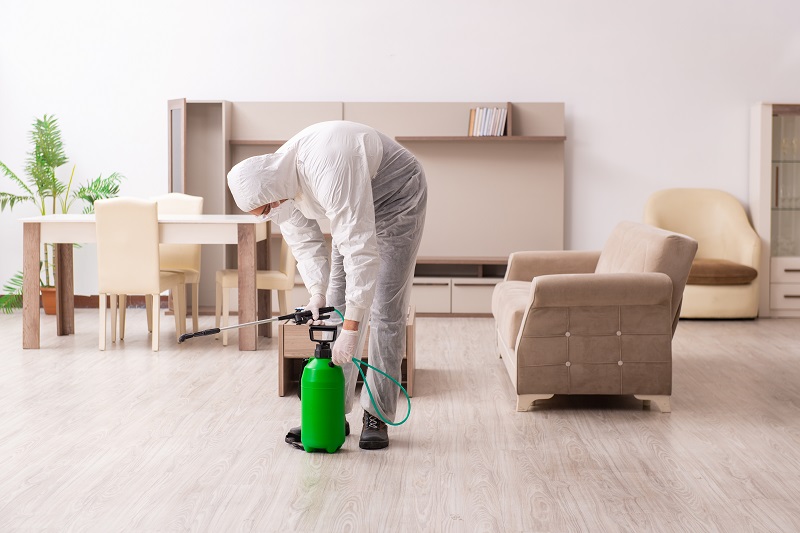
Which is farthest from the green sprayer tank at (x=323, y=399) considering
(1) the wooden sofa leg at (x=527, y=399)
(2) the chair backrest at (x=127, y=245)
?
(2) the chair backrest at (x=127, y=245)

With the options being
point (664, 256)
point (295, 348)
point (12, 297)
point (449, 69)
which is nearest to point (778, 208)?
point (449, 69)

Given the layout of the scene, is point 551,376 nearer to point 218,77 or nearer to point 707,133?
point 707,133

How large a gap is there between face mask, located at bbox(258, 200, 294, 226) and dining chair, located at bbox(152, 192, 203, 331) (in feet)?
9.01

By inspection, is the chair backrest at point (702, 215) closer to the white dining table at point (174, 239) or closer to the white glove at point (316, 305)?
the white dining table at point (174, 239)

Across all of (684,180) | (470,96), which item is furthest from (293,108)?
(684,180)

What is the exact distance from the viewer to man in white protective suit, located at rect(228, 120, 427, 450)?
2576 mm

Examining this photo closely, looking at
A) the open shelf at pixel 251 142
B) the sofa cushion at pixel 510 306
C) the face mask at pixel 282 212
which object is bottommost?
the sofa cushion at pixel 510 306

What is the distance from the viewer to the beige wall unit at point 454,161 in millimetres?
6562

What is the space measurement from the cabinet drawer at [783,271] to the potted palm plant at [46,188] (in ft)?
16.6

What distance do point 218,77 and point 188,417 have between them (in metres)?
4.02

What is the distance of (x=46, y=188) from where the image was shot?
6.49 meters

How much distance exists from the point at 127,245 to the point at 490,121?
9.70 ft

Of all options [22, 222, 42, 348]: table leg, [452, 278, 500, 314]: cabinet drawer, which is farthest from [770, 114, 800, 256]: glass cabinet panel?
[22, 222, 42, 348]: table leg

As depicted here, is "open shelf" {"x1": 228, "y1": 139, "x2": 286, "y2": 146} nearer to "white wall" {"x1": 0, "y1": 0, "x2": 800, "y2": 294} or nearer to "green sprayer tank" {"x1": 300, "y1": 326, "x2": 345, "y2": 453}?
"white wall" {"x1": 0, "y1": 0, "x2": 800, "y2": 294}
